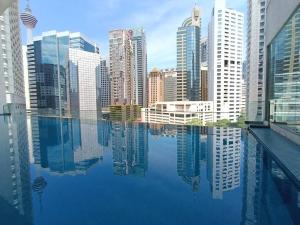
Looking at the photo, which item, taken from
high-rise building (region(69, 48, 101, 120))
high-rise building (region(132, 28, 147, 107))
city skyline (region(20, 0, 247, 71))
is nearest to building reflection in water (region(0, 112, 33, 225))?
city skyline (region(20, 0, 247, 71))

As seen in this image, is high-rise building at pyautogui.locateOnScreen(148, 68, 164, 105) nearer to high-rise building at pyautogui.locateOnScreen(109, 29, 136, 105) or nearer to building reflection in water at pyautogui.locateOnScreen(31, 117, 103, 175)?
high-rise building at pyautogui.locateOnScreen(109, 29, 136, 105)

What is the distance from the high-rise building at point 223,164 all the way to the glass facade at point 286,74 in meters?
1.16

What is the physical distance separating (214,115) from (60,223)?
26.0ft

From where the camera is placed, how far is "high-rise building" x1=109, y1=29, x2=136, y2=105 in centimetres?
3641

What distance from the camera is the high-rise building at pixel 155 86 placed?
148 ft

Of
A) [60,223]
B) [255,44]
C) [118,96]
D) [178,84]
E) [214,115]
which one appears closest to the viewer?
[60,223]

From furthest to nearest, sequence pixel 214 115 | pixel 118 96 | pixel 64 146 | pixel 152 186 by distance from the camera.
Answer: pixel 118 96
pixel 214 115
pixel 64 146
pixel 152 186

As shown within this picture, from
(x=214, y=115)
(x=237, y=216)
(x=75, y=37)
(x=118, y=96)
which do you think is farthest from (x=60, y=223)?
(x=75, y=37)

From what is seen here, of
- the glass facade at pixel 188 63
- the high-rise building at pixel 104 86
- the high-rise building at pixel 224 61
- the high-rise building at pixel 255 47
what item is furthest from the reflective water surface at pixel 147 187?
the high-rise building at pixel 104 86

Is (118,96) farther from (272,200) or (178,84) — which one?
(272,200)

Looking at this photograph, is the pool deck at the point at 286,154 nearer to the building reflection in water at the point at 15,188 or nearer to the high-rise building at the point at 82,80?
Answer: the building reflection in water at the point at 15,188

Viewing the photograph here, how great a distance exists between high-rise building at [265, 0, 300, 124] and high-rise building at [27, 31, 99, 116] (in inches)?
1425

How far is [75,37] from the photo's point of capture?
47.0m

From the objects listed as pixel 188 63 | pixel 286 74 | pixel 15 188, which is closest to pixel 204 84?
pixel 188 63
